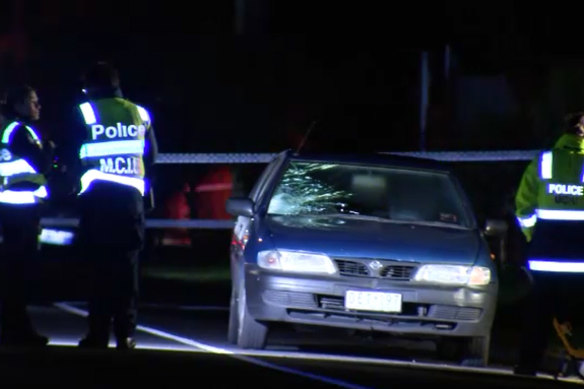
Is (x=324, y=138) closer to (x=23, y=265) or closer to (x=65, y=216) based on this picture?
(x=65, y=216)

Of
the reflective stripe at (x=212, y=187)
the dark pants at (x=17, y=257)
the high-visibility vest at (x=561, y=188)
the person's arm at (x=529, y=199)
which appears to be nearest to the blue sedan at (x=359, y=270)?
the person's arm at (x=529, y=199)

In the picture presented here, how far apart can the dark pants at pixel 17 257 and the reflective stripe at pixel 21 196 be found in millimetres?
37

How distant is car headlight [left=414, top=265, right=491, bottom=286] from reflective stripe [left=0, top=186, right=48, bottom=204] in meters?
2.78

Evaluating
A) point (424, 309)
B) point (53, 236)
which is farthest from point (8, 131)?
point (424, 309)

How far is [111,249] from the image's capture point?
14492 millimetres

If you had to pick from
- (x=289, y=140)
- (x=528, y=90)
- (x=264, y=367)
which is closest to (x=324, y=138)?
(x=289, y=140)

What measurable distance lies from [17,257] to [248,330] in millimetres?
1762

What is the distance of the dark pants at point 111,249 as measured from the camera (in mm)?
14445

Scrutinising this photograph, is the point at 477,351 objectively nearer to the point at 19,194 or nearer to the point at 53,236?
the point at 19,194

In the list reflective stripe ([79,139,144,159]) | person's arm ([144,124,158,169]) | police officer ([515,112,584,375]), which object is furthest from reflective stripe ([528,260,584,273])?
reflective stripe ([79,139,144,159])

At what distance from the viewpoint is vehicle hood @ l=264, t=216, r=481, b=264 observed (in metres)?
14.8

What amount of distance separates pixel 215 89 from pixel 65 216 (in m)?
2.91

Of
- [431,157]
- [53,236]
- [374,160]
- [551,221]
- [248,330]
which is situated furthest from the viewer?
[431,157]

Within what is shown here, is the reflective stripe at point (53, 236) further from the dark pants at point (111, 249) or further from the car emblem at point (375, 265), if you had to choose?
the car emblem at point (375, 265)
